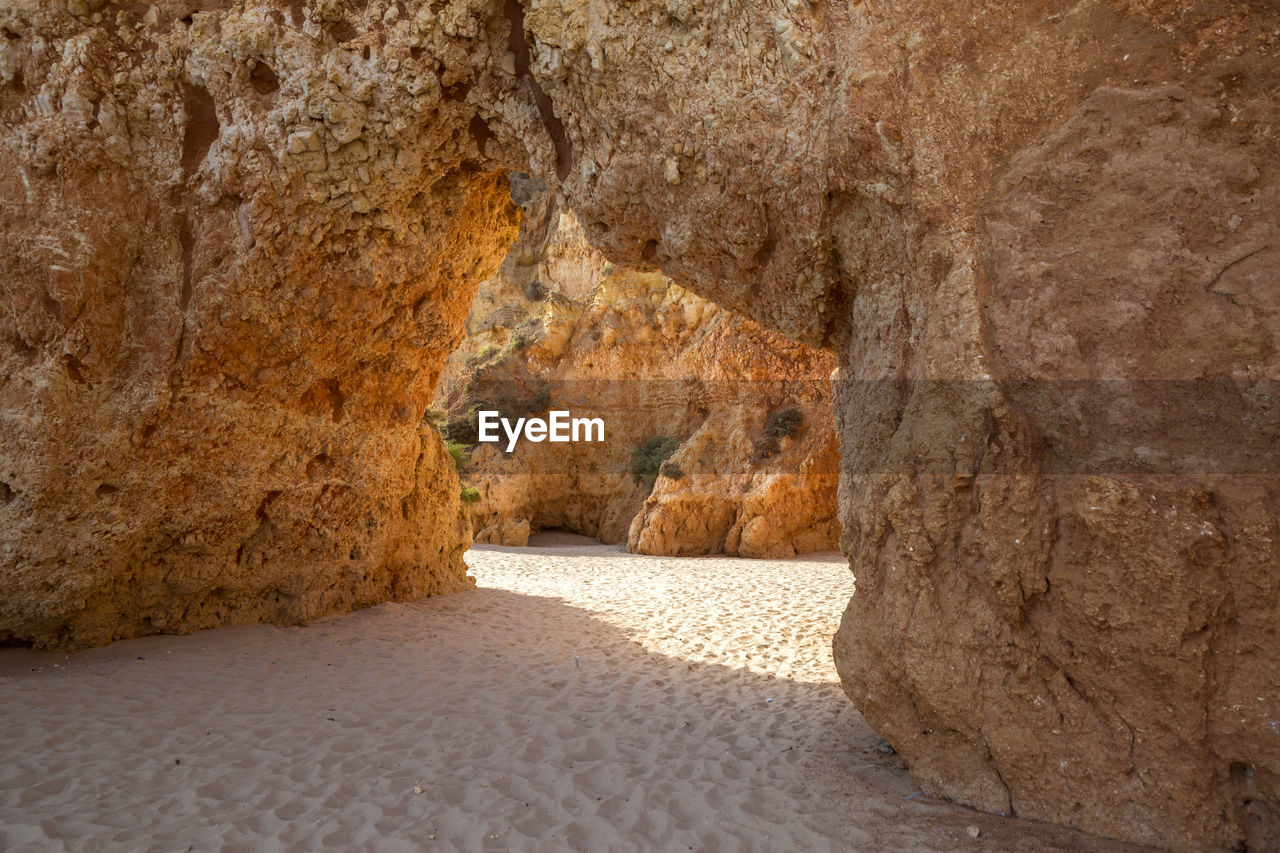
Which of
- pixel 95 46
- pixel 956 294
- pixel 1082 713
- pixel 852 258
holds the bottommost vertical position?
pixel 1082 713

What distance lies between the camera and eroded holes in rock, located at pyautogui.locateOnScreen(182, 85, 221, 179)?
215 inches

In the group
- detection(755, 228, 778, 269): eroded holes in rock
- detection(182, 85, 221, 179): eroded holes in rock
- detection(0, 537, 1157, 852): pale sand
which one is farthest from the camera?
detection(182, 85, 221, 179): eroded holes in rock

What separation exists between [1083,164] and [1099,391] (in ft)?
3.46

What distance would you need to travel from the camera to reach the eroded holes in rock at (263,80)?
5.30m

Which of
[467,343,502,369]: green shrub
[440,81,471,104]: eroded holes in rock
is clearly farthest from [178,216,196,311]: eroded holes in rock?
[467,343,502,369]: green shrub

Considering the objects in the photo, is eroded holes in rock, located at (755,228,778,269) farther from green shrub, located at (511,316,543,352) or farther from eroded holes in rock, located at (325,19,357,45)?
green shrub, located at (511,316,543,352)

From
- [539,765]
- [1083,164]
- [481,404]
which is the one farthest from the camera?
[481,404]

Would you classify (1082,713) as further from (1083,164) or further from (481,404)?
(481,404)

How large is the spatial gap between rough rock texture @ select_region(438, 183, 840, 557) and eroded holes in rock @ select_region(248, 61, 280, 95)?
34.7ft

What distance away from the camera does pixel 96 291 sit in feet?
17.1

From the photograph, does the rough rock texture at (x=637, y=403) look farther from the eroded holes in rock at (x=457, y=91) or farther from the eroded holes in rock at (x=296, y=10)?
the eroded holes in rock at (x=296, y=10)

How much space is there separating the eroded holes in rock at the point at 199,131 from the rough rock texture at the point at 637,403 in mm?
10577

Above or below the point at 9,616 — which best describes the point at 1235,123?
above

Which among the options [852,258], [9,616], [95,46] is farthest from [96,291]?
[852,258]
